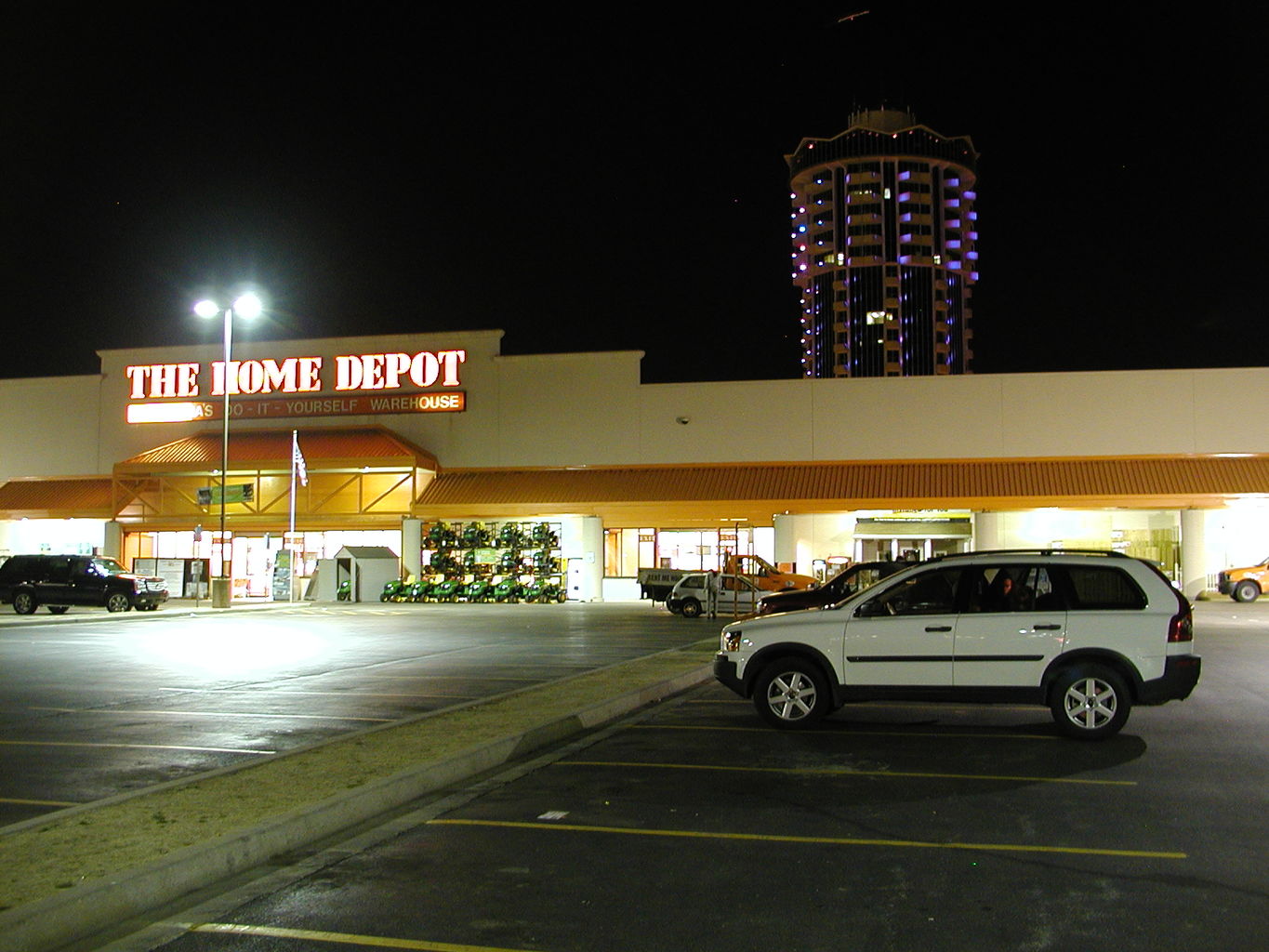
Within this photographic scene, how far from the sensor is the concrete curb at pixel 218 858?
18.4 feet

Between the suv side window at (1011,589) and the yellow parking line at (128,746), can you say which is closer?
the yellow parking line at (128,746)

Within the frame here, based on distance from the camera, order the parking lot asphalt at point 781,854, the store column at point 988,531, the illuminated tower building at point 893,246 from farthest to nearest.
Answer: the illuminated tower building at point 893,246 < the store column at point 988,531 < the parking lot asphalt at point 781,854

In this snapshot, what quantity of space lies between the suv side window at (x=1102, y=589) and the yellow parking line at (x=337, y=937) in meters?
7.87

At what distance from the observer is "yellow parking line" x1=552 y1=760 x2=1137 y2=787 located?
945 centimetres

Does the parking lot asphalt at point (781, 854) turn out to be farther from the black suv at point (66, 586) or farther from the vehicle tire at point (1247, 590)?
the vehicle tire at point (1247, 590)

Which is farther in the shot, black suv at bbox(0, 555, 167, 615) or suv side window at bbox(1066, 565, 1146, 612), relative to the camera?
black suv at bbox(0, 555, 167, 615)

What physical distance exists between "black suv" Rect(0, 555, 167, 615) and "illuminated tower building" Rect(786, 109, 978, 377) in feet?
423

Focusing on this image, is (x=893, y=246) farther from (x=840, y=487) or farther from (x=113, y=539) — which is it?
(x=113, y=539)

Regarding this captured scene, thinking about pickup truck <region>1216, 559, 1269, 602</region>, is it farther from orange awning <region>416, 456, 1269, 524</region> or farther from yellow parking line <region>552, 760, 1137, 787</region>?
yellow parking line <region>552, 760, 1137, 787</region>

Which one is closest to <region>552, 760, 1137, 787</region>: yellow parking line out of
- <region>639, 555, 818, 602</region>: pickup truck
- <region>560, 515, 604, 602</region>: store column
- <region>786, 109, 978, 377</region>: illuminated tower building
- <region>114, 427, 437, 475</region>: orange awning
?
<region>639, 555, 818, 602</region>: pickup truck

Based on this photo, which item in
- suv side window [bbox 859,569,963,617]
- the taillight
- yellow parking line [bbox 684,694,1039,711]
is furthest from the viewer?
yellow parking line [bbox 684,694,1039,711]

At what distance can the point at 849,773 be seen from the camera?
9.78 metres

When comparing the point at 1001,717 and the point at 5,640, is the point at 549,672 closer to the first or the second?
the point at 1001,717

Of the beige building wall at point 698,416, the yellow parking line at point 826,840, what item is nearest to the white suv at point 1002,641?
the yellow parking line at point 826,840
